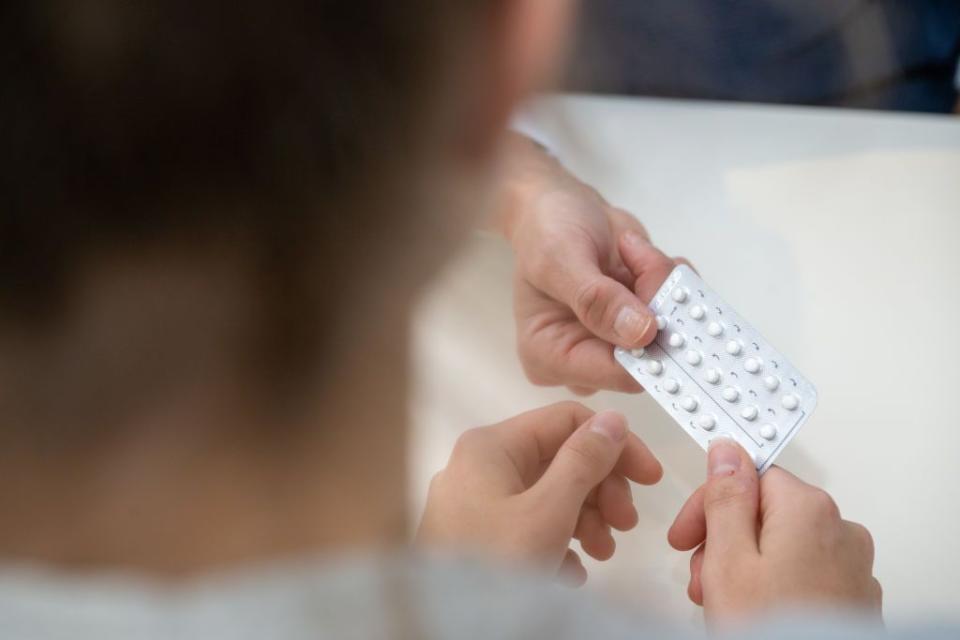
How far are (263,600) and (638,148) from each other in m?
0.54

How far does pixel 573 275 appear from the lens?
1.85ft

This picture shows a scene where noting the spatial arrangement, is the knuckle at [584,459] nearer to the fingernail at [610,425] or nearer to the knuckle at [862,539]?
the fingernail at [610,425]

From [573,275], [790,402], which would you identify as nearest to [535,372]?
[573,275]

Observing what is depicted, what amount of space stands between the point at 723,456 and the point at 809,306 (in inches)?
7.6

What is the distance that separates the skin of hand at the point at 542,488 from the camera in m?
0.40

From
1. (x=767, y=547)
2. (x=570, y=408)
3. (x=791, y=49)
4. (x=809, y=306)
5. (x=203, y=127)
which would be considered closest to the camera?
(x=203, y=127)

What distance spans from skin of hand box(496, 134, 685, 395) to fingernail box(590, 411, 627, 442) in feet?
0.17

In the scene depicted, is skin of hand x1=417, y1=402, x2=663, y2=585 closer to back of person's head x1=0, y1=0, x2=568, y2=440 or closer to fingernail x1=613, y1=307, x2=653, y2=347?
fingernail x1=613, y1=307, x2=653, y2=347

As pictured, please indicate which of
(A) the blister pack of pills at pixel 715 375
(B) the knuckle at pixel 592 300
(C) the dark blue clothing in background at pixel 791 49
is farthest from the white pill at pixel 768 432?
(C) the dark blue clothing in background at pixel 791 49

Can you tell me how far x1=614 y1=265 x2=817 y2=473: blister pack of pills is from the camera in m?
0.47

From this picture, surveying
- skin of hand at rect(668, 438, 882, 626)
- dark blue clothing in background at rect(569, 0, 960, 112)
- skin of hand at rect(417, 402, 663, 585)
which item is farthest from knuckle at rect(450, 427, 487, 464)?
dark blue clothing in background at rect(569, 0, 960, 112)

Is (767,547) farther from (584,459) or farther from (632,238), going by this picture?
(632,238)

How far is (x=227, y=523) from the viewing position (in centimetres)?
23

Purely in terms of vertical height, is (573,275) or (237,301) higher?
(237,301)
